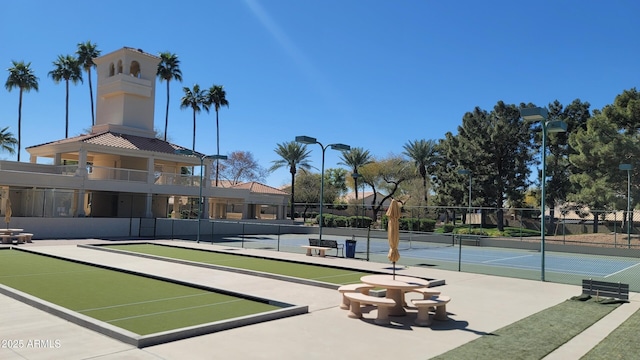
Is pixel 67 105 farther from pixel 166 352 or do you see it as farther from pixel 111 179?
pixel 166 352

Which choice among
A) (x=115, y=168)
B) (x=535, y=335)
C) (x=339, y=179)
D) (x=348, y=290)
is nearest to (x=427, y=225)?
(x=115, y=168)

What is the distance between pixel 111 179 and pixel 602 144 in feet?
136

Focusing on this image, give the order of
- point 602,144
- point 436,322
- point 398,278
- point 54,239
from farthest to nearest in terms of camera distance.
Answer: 1. point 602,144
2. point 54,239
3. point 398,278
4. point 436,322

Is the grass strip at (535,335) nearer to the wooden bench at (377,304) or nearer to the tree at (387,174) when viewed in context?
the wooden bench at (377,304)

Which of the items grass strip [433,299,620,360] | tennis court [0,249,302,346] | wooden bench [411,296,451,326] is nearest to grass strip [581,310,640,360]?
grass strip [433,299,620,360]

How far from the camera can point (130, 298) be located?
39.8 feet

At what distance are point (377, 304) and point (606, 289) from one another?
7647 mm

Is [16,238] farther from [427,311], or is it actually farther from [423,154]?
[423,154]

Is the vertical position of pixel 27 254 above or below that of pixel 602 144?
below

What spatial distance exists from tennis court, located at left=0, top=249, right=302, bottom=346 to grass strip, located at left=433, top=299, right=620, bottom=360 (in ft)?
14.7

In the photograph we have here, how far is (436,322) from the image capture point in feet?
33.8

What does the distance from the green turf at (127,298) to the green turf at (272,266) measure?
184 inches

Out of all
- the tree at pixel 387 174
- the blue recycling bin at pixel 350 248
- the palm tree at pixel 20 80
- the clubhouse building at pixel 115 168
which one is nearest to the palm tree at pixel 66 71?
the palm tree at pixel 20 80

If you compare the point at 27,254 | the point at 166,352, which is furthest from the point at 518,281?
the point at 27,254
